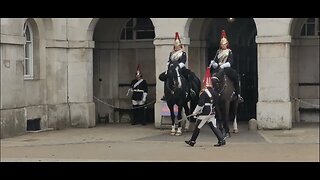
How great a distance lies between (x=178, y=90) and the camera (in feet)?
51.6

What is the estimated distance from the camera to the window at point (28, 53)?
57.4ft

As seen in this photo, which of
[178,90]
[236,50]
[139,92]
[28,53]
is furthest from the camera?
[236,50]

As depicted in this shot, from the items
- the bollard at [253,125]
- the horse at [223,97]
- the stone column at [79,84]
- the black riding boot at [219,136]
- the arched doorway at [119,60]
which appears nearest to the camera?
the black riding boot at [219,136]

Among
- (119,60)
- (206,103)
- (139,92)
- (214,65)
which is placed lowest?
(206,103)

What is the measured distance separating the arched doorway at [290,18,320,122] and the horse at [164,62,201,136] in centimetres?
510

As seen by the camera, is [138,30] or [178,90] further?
Result: [138,30]

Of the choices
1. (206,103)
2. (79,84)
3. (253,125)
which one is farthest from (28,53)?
(206,103)

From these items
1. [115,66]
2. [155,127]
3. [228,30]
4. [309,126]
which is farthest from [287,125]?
[115,66]

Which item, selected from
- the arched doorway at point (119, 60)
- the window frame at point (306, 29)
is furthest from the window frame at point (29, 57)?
the window frame at point (306, 29)

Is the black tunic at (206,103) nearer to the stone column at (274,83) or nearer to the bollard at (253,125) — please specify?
the bollard at (253,125)

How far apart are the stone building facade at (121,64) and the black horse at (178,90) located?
1533 millimetres

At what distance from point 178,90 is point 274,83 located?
3.06 m

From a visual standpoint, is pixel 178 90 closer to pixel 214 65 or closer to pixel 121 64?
pixel 214 65

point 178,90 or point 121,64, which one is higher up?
point 121,64
